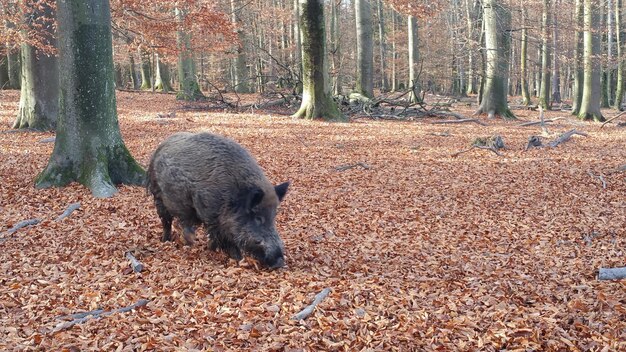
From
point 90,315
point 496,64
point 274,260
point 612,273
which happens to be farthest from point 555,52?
point 90,315

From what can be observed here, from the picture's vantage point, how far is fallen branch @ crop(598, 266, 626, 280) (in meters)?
6.11

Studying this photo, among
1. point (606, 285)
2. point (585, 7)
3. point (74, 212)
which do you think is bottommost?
point (606, 285)

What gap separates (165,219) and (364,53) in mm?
18493

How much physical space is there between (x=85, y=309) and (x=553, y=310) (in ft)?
14.0

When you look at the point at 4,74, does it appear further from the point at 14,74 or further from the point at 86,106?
the point at 86,106

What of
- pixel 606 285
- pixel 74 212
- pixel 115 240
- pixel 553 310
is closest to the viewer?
pixel 553 310

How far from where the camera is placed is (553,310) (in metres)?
5.16

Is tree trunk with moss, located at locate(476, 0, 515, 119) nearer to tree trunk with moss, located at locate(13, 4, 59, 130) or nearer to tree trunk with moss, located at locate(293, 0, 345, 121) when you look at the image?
tree trunk with moss, located at locate(293, 0, 345, 121)

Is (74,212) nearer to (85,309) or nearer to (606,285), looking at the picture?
(85,309)

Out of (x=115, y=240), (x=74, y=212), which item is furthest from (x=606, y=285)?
(x=74, y=212)

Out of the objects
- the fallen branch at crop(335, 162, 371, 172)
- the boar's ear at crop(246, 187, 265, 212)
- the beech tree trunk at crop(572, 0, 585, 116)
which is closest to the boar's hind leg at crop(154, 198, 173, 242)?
the boar's ear at crop(246, 187, 265, 212)

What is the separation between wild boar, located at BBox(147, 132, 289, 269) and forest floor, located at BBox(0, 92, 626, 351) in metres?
0.29

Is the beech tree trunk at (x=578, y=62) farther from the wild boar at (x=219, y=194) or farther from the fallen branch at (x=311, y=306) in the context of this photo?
the fallen branch at (x=311, y=306)

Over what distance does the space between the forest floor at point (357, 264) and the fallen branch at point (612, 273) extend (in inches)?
9.4
